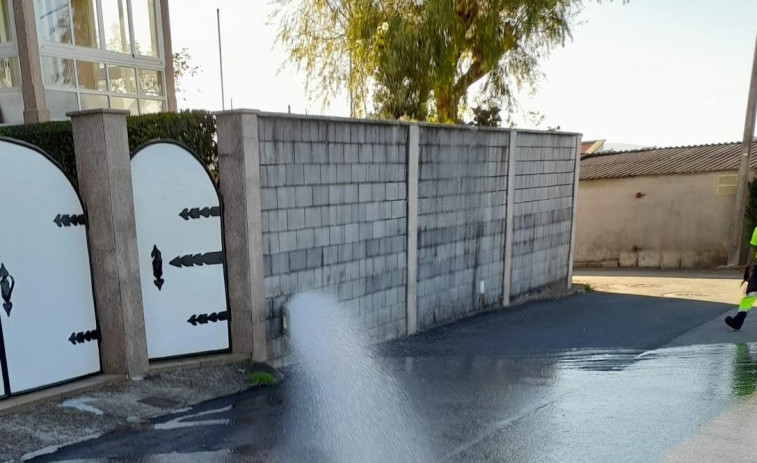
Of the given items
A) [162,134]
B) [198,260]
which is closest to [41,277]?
[198,260]

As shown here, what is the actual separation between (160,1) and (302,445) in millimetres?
12363

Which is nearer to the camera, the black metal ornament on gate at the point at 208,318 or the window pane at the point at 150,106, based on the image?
the black metal ornament on gate at the point at 208,318

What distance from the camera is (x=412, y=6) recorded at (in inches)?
454

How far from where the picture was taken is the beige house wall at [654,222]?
16.6 m

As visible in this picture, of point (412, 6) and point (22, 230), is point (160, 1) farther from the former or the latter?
point (22, 230)

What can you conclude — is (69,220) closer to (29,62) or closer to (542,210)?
(29,62)

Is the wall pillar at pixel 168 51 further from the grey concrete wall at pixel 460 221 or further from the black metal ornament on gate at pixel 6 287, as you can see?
the black metal ornament on gate at pixel 6 287

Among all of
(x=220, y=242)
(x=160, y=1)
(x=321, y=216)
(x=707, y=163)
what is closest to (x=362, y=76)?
(x=160, y=1)

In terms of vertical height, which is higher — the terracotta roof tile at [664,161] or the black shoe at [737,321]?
the terracotta roof tile at [664,161]

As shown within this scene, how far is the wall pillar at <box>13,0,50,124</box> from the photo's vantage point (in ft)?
32.9

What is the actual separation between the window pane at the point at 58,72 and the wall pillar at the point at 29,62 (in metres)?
0.22

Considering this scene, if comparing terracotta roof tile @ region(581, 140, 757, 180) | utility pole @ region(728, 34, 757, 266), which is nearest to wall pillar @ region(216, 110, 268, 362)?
utility pole @ region(728, 34, 757, 266)

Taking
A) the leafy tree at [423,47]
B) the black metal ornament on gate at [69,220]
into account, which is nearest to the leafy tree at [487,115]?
the leafy tree at [423,47]

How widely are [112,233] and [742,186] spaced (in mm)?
17122
